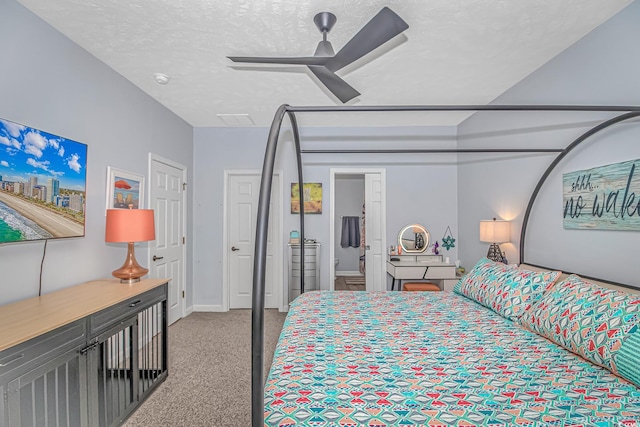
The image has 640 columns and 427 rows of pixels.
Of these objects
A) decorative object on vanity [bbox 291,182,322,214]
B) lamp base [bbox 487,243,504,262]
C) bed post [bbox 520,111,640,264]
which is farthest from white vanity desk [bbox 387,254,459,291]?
decorative object on vanity [bbox 291,182,322,214]

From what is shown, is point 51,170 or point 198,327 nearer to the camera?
point 51,170

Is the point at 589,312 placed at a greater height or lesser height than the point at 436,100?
lesser

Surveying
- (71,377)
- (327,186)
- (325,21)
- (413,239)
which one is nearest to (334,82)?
(325,21)

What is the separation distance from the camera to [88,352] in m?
1.83

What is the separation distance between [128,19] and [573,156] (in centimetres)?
331

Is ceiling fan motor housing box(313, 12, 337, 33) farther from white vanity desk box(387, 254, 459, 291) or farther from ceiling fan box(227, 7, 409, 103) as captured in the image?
white vanity desk box(387, 254, 459, 291)

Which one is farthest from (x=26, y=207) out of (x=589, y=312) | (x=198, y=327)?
(x=589, y=312)

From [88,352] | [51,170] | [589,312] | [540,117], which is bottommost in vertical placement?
[88,352]

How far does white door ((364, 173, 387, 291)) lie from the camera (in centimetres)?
468

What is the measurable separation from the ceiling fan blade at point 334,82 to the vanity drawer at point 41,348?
2031 mm

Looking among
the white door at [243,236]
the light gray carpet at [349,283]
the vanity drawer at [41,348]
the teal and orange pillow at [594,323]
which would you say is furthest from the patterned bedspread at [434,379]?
the light gray carpet at [349,283]

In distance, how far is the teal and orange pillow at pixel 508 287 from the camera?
2.09m

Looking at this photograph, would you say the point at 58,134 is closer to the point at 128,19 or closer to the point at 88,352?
the point at 128,19

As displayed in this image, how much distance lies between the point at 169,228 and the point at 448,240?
3.74 m
